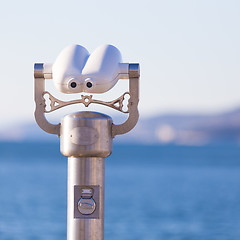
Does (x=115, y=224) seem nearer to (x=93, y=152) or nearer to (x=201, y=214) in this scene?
(x=201, y=214)

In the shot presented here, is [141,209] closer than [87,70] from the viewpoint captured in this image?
No

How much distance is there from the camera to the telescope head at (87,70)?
404 centimetres

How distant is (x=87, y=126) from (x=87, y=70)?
0.84 ft

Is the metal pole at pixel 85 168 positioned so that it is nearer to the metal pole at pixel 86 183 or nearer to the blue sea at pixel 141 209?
the metal pole at pixel 86 183

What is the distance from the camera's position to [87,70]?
4055 millimetres

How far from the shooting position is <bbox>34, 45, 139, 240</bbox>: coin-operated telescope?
4.06m

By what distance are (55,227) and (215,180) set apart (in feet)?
75.2

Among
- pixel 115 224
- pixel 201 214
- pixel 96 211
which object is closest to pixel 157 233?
pixel 115 224

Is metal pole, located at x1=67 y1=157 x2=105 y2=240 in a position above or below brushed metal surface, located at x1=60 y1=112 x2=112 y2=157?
below

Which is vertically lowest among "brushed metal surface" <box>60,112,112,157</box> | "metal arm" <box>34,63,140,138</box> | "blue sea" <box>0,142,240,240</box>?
"brushed metal surface" <box>60,112,112,157</box>

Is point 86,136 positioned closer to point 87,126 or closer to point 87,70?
point 87,126

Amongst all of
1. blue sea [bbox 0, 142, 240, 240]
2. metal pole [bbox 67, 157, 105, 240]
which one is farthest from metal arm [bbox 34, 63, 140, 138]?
blue sea [bbox 0, 142, 240, 240]

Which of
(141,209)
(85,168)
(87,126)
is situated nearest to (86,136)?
(87,126)

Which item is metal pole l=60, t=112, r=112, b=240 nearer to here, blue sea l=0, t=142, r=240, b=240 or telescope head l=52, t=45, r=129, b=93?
telescope head l=52, t=45, r=129, b=93
